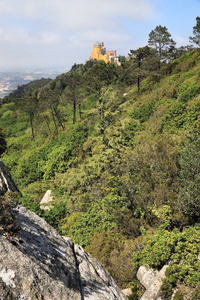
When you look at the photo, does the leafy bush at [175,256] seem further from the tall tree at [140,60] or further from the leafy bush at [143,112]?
the tall tree at [140,60]

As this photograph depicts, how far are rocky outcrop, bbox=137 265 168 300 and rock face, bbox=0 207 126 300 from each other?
1369 mm

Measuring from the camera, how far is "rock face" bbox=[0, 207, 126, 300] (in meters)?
5.26

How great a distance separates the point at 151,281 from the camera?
9359 mm

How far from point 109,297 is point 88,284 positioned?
3.09 ft

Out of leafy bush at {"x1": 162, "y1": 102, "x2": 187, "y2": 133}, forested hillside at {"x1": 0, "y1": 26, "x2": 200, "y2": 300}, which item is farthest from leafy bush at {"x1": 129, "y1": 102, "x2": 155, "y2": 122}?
leafy bush at {"x1": 162, "y1": 102, "x2": 187, "y2": 133}

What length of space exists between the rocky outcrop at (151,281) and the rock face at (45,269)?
137cm

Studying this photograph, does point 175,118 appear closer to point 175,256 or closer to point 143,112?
point 143,112

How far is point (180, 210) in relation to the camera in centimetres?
1157

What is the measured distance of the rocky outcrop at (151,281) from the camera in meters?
8.69

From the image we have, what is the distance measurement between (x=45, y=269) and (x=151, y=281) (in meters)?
5.70

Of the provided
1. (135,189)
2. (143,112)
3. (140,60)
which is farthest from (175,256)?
(140,60)

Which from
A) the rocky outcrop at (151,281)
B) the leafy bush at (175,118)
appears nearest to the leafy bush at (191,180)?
the rocky outcrop at (151,281)

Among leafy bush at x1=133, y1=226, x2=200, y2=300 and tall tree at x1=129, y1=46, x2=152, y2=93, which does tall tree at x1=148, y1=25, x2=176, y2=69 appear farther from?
leafy bush at x1=133, y1=226, x2=200, y2=300

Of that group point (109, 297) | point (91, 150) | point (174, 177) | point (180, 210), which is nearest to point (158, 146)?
point (174, 177)
